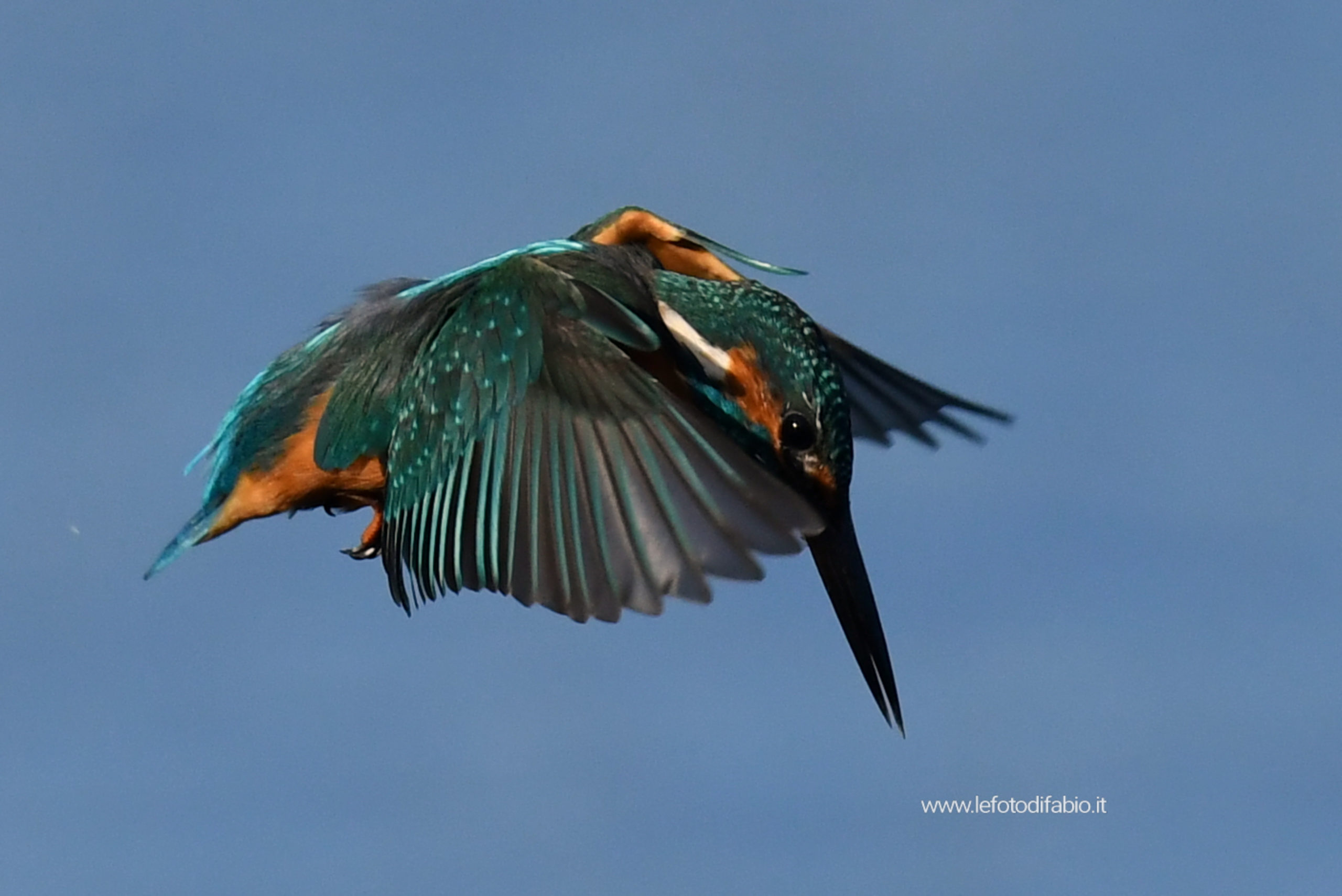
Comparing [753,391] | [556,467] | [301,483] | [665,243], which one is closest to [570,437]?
[556,467]

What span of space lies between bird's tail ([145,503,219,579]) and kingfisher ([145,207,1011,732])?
0.04ft

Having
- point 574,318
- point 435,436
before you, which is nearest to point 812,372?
point 574,318

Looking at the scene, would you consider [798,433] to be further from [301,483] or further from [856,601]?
[301,483]

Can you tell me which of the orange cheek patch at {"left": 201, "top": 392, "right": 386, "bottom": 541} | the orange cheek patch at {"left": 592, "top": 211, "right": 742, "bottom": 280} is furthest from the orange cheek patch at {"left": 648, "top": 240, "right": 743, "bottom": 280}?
the orange cheek patch at {"left": 201, "top": 392, "right": 386, "bottom": 541}

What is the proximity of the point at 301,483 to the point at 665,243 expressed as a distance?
174 cm

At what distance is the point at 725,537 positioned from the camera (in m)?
6.01

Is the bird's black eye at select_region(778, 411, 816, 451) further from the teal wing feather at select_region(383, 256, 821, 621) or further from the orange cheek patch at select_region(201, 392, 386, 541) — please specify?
Answer: the orange cheek patch at select_region(201, 392, 386, 541)

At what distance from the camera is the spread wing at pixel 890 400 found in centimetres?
890

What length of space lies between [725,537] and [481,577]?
38.6 inches

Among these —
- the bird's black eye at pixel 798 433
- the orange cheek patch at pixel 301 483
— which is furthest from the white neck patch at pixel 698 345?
the orange cheek patch at pixel 301 483

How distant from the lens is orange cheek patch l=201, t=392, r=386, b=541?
7469 mm

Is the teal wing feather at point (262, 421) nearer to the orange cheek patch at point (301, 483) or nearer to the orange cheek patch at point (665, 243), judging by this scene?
the orange cheek patch at point (301, 483)

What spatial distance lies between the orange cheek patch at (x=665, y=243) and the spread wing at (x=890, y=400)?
0.82 m

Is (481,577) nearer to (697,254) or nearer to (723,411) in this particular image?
(723,411)
